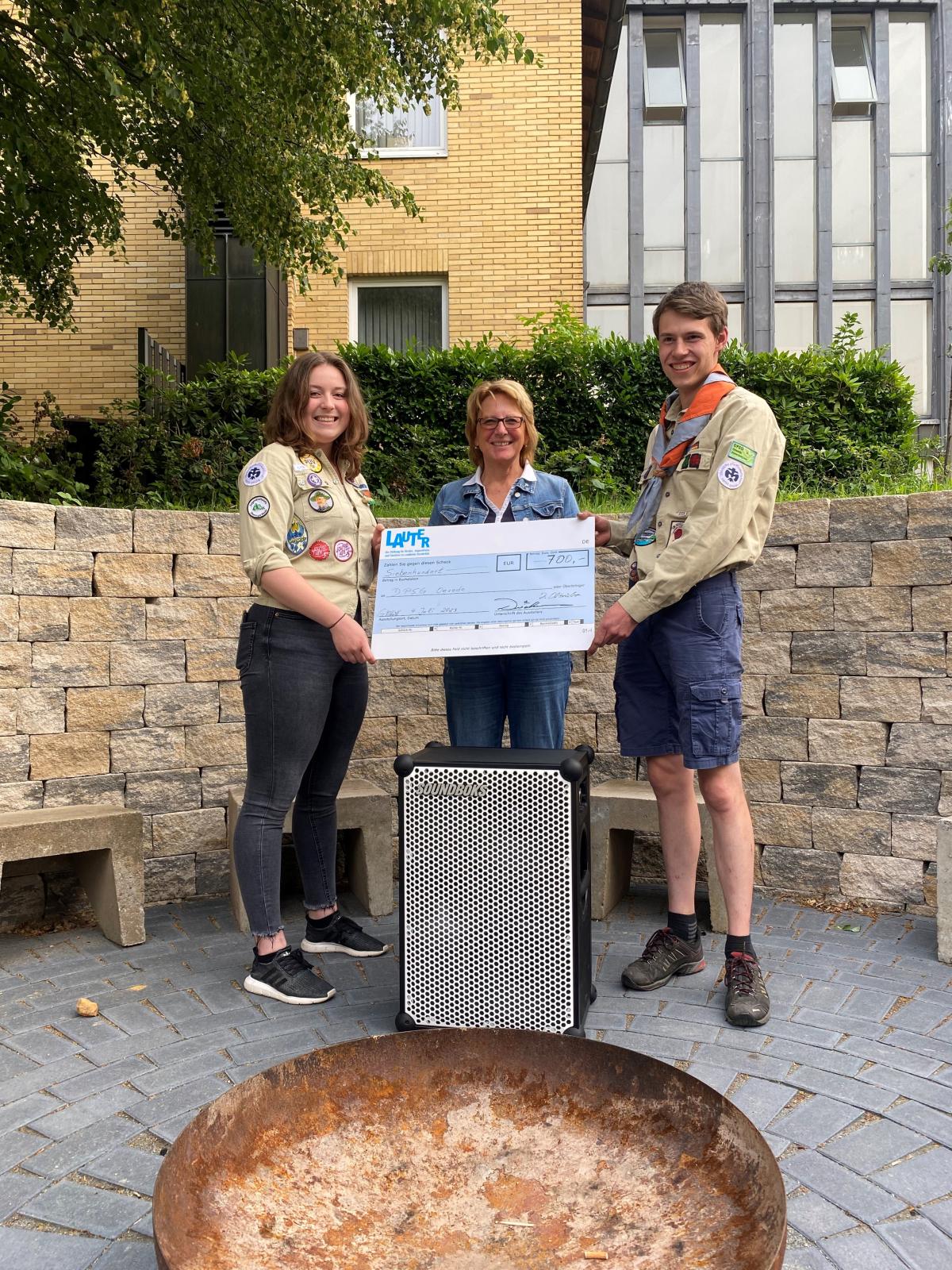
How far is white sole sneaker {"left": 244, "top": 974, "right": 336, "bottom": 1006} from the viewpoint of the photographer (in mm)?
3486

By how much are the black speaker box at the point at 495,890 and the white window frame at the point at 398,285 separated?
10412 millimetres

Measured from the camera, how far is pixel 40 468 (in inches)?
275

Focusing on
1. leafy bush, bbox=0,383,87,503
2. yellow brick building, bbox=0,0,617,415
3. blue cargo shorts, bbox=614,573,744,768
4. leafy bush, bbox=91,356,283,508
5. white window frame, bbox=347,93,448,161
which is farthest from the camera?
white window frame, bbox=347,93,448,161

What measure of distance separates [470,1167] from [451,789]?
1220 mm

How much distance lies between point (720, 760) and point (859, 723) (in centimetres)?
171

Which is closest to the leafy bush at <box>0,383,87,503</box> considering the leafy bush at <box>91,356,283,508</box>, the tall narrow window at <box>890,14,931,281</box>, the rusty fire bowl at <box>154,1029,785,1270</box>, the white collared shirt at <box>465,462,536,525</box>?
the leafy bush at <box>91,356,283,508</box>

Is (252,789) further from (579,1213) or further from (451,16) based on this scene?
(451,16)

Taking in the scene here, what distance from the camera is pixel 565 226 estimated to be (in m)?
12.2

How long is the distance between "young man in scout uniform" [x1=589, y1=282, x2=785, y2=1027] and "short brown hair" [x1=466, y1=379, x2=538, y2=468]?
466 mm

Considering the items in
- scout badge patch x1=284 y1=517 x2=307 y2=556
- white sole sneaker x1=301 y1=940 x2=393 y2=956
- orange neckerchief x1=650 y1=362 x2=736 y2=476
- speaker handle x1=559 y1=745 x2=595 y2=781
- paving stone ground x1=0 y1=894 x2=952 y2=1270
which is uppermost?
orange neckerchief x1=650 y1=362 x2=736 y2=476

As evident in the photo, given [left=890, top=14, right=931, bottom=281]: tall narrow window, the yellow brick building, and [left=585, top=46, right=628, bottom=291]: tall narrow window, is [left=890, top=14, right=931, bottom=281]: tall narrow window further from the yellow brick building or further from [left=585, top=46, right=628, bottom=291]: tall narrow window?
the yellow brick building

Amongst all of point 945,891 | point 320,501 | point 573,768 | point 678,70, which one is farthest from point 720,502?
point 678,70

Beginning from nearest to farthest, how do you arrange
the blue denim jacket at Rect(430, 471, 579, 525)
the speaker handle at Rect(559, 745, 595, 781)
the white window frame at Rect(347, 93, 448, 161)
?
the speaker handle at Rect(559, 745, 595, 781) → the blue denim jacket at Rect(430, 471, 579, 525) → the white window frame at Rect(347, 93, 448, 161)

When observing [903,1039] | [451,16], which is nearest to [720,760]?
[903,1039]
